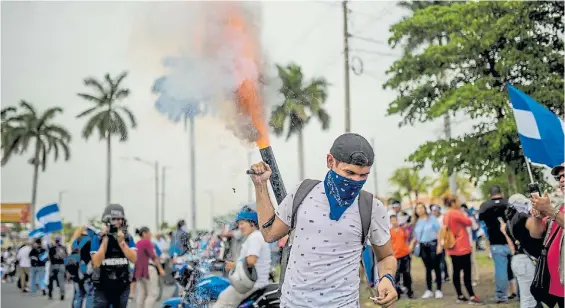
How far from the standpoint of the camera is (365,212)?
3.84 metres

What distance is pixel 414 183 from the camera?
60500 millimetres

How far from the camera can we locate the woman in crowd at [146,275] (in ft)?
37.8

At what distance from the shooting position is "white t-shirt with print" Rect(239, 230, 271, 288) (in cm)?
727

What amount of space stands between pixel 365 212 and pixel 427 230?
29.4 feet

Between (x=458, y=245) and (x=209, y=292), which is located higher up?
(x=458, y=245)

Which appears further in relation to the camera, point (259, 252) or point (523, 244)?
point (259, 252)

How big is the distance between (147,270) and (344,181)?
840 centimetres

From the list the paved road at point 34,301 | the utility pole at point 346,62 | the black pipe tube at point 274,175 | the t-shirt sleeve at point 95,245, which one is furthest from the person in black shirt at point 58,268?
the black pipe tube at point 274,175

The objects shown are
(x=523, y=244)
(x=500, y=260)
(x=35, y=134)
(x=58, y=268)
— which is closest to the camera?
(x=523, y=244)

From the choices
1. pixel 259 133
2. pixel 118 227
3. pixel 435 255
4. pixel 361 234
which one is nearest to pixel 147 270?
pixel 118 227

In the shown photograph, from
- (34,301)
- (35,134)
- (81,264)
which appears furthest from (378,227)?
(35,134)

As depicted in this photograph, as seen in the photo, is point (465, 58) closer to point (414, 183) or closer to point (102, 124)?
point (102, 124)

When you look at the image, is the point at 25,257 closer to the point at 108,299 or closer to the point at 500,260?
the point at 108,299

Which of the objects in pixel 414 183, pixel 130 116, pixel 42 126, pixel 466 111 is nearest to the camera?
pixel 466 111
